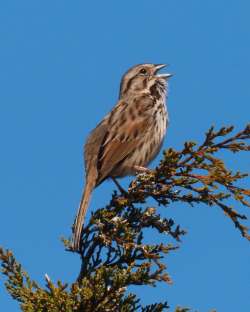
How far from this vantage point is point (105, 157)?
21.8 ft

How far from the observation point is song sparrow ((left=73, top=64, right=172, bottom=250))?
661cm

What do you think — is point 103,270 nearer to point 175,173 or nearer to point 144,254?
point 144,254

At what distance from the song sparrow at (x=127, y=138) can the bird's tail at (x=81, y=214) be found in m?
0.05

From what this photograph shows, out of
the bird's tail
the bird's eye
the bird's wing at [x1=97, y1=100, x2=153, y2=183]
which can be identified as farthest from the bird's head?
the bird's tail

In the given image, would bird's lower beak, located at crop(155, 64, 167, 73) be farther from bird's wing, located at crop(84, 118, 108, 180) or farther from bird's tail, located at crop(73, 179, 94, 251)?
bird's tail, located at crop(73, 179, 94, 251)

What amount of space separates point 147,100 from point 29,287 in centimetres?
349

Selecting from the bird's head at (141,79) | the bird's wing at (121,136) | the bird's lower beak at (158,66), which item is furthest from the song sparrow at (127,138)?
the bird's lower beak at (158,66)

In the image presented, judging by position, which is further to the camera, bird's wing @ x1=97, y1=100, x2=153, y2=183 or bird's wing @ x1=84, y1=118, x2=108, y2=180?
bird's wing @ x1=97, y1=100, x2=153, y2=183

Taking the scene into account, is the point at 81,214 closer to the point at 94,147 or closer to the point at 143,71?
the point at 94,147

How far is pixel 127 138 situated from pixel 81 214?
1712 millimetres

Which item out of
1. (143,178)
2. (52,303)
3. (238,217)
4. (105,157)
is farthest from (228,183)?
(105,157)

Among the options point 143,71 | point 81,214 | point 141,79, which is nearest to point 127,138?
point 141,79

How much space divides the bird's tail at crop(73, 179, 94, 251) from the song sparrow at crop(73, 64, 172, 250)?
5 centimetres

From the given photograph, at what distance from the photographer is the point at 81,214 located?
5.43 meters
